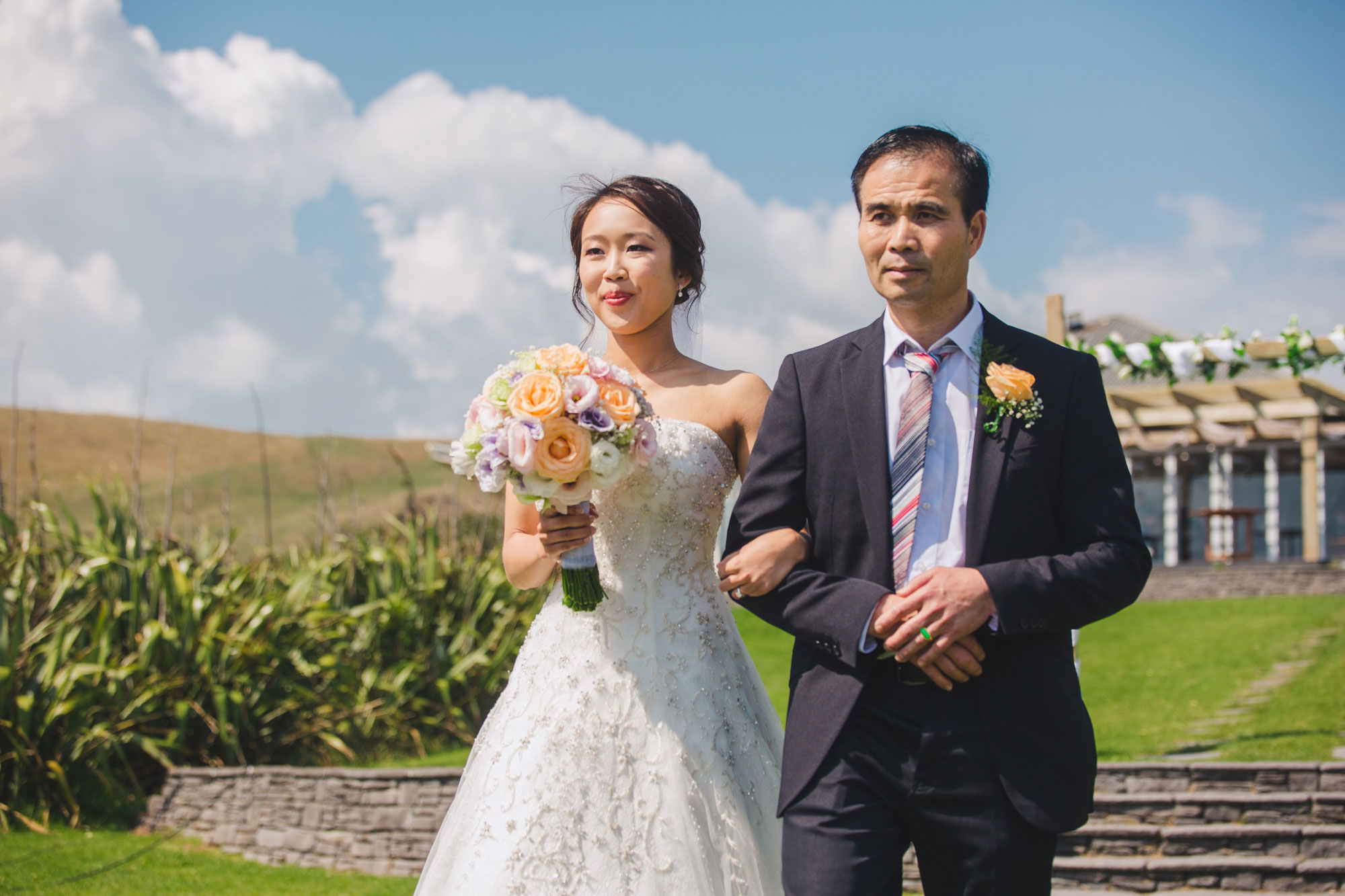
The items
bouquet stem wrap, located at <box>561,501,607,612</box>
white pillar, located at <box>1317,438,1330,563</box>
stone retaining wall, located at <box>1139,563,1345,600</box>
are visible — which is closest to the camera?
bouquet stem wrap, located at <box>561,501,607,612</box>

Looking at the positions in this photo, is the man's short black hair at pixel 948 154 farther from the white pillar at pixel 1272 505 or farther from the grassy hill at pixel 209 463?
the grassy hill at pixel 209 463

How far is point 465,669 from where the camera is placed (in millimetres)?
10016

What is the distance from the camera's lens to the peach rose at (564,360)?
2.91 metres

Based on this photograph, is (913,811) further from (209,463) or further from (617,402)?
(209,463)

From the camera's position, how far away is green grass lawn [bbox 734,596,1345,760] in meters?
8.38

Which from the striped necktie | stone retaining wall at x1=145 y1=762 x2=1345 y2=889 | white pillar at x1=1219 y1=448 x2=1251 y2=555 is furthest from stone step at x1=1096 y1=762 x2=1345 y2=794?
white pillar at x1=1219 y1=448 x2=1251 y2=555

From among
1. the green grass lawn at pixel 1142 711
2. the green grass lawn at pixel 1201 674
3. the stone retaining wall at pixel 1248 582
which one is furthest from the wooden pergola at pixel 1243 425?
the green grass lawn at pixel 1142 711

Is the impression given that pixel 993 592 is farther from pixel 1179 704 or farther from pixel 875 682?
pixel 1179 704

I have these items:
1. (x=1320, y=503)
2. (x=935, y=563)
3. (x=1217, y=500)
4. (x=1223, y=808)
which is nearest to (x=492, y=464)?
(x=935, y=563)

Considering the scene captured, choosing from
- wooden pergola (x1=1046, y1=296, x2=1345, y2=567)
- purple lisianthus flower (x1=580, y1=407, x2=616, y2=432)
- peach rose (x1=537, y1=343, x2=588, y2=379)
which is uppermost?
wooden pergola (x1=1046, y1=296, x2=1345, y2=567)

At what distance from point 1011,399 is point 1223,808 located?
16.6 ft

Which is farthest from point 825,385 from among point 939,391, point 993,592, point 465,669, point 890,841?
point 465,669

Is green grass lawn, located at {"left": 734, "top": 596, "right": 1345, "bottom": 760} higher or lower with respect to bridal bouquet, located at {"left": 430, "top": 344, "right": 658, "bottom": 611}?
lower

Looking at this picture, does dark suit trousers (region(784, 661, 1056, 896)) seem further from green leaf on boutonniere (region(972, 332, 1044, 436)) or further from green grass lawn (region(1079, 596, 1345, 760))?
green grass lawn (region(1079, 596, 1345, 760))
